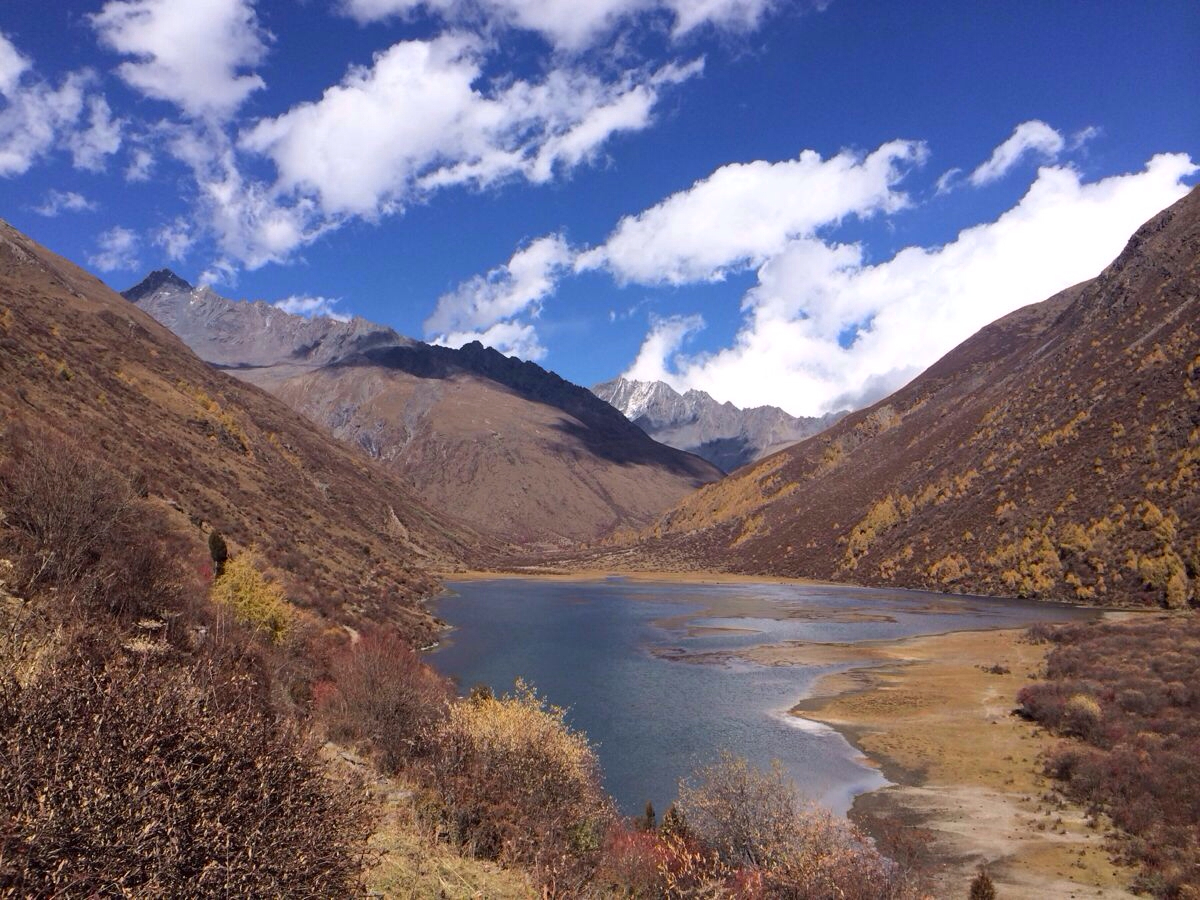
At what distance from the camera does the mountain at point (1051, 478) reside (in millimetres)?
84750

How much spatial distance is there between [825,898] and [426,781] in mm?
7581

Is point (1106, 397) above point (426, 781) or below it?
above

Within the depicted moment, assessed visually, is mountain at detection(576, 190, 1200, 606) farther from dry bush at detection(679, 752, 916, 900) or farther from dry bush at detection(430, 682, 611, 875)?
dry bush at detection(430, 682, 611, 875)

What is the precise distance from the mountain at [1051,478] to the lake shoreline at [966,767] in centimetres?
4262

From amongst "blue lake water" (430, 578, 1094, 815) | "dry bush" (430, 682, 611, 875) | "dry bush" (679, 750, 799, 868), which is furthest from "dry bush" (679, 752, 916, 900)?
"blue lake water" (430, 578, 1094, 815)

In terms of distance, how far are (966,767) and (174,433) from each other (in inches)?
2359

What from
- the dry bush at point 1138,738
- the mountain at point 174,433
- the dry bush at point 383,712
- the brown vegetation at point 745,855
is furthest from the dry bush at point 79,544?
the dry bush at point 1138,738

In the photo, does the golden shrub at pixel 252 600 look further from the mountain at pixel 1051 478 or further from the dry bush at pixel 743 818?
the mountain at pixel 1051 478

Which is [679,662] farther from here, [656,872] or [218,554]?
[656,872]

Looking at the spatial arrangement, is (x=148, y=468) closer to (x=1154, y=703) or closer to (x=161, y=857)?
(x=161, y=857)

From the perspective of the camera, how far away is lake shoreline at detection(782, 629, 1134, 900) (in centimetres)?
1986

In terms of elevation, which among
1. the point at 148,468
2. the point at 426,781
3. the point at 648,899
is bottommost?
the point at 648,899

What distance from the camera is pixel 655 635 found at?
226 feet

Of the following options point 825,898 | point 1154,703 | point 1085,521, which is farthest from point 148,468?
point 1085,521
